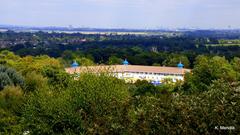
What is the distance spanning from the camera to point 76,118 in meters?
17.6

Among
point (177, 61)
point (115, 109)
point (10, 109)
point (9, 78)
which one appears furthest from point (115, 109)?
point (177, 61)

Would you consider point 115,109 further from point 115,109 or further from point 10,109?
point 10,109

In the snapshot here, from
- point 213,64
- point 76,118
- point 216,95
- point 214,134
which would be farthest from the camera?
point 213,64

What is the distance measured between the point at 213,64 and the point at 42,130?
28.3 meters

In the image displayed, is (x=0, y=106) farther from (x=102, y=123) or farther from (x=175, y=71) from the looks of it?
(x=175, y=71)

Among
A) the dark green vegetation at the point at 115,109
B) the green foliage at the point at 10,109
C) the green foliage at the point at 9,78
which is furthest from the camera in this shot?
the green foliage at the point at 9,78

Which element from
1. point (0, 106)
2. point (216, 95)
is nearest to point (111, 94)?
point (216, 95)

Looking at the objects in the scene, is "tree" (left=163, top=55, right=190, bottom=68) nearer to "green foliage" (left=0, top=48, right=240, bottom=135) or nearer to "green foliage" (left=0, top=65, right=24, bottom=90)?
"green foliage" (left=0, top=65, right=24, bottom=90)

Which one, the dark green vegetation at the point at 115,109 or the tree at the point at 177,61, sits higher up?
the dark green vegetation at the point at 115,109

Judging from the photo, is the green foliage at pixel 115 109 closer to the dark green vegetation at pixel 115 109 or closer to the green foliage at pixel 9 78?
the dark green vegetation at pixel 115 109

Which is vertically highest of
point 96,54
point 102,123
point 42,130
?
point 102,123

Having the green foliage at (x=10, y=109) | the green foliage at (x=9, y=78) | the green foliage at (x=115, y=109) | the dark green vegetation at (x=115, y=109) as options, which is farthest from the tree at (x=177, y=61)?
the green foliage at (x=115, y=109)

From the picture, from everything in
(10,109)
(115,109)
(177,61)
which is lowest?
(177,61)

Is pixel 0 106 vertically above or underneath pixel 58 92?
underneath
